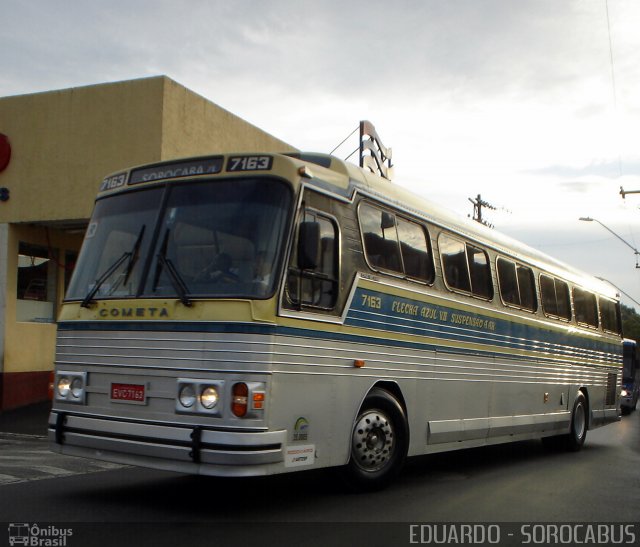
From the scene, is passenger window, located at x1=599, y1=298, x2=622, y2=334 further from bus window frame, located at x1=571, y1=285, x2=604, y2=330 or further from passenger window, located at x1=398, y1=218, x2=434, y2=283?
passenger window, located at x1=398, y1=218, x2=434, y2=283

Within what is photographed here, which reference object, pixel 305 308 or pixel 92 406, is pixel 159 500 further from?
pixel 305 308

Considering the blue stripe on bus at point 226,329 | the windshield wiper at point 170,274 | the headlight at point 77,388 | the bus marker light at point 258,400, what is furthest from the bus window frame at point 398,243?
the headlight at point 77,388

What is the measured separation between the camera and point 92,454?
708 cm

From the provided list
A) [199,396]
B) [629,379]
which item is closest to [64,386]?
[199,396]

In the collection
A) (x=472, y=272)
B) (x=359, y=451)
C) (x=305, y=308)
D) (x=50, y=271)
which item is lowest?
(x=359, y=451)

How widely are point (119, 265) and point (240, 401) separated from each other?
6.39 feet

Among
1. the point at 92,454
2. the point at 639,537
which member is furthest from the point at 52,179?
the point at 639,537

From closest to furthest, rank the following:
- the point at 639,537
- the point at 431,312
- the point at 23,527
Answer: the point at 23,527, the point at 639,537, the point at 431,312

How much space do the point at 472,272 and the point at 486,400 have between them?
1.79 meters

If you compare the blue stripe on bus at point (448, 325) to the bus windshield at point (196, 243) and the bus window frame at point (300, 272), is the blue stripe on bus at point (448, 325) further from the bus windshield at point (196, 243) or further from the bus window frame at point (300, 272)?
the bus windshield at point (196, 243)

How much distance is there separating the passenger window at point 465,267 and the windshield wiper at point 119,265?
403 cm

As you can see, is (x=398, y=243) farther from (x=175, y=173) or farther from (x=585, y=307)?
(x=585, y=307)

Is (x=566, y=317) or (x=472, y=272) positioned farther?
(x=566, y=317)

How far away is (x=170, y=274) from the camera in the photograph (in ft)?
22.9
